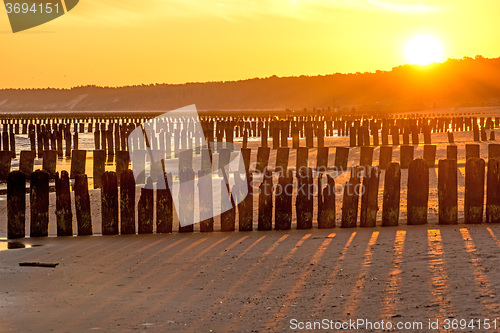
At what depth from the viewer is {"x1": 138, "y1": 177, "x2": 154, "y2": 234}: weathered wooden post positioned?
305 inches

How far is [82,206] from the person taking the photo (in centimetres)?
794

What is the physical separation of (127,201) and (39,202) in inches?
39.5

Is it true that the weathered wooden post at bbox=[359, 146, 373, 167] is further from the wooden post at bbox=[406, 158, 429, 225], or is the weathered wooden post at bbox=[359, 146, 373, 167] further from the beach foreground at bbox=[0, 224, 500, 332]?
the beach foreground at bbox=[0, 224, 500, 332]

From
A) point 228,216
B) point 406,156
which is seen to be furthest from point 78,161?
point 228,216

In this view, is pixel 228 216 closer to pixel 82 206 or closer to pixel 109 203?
pixel 109 203

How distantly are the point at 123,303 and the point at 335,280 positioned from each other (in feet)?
5.46

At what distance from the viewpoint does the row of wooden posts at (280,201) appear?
25.0 feet

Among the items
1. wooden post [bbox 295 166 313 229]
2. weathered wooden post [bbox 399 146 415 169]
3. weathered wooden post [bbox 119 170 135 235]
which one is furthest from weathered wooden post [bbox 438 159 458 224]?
weathered wooden post [bbox 399 146 415 169]

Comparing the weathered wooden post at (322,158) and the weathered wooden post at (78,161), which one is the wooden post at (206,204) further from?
the weathered wooden post at (78,161)

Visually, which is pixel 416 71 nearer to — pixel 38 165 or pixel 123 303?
pixel 38 165

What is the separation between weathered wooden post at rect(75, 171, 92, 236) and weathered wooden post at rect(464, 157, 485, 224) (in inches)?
166

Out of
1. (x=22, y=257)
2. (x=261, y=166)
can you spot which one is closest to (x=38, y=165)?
(x=261, y=166)

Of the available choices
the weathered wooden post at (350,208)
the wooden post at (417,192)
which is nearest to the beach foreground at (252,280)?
the weathered wooden post at (350,208)

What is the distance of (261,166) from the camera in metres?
15.3
